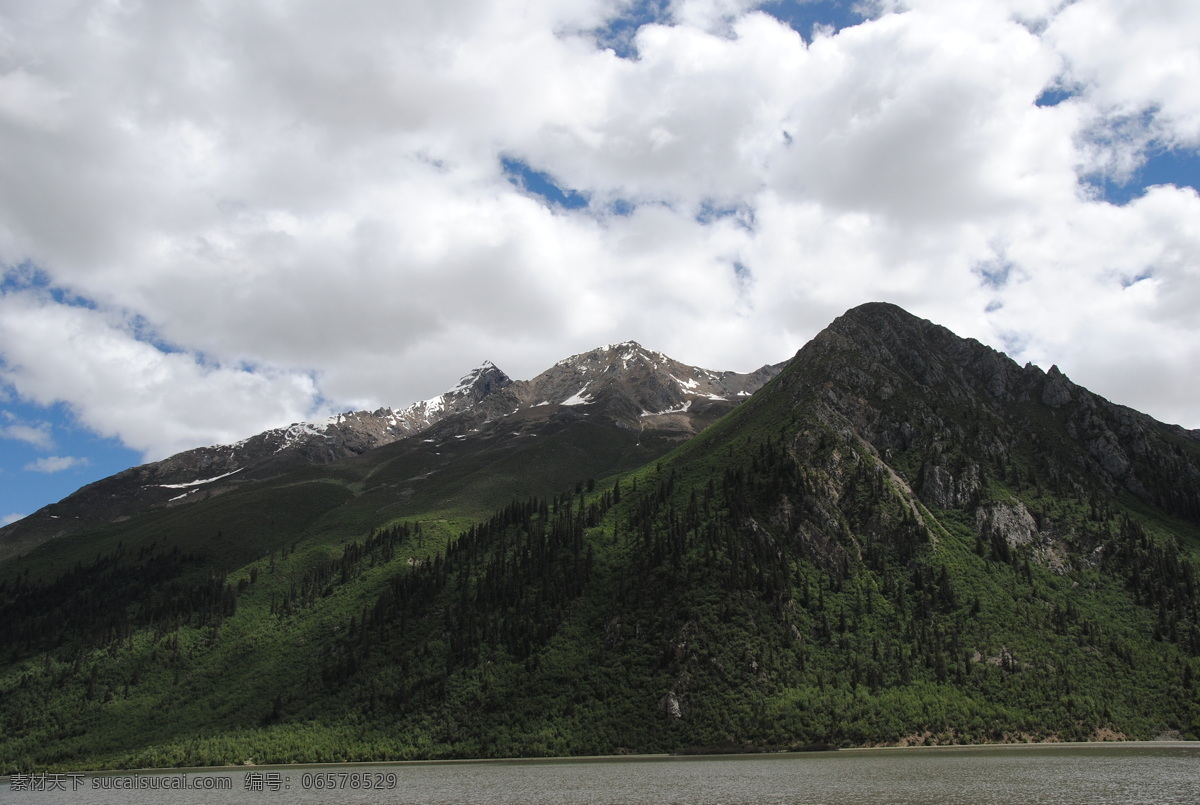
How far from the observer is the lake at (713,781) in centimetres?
6919

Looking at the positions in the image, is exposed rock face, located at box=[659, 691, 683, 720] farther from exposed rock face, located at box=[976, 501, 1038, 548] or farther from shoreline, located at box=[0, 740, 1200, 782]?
exposed rock face, located at box=[976, 501, 1038, 548]

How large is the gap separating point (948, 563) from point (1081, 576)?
30.3 metres

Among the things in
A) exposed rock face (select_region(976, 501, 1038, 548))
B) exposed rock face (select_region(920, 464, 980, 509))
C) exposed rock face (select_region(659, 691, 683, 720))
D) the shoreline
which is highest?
exposed rock face (select_region(920, 464, 980, 509))

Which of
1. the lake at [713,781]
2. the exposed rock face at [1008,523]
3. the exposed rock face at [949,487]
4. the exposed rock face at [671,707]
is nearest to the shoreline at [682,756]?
the lake at [713,781]

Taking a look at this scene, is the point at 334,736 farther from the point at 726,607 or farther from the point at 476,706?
the point at 726,607

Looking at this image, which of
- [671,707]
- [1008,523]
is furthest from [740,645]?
[1008,523]

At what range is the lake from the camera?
6919cm

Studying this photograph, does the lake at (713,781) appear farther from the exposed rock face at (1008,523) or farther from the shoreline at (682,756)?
the exposed rock face at (1008,523)

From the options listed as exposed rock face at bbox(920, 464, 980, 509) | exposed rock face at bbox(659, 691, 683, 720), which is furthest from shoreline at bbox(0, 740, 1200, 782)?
exposed rock face at bbox(920, 464, 980, 509)

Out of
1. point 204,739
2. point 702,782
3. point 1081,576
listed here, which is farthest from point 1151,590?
point 204,739

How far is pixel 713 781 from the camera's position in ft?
282

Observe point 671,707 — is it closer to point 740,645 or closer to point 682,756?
point 682,756

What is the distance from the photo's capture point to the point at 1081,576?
546 feet

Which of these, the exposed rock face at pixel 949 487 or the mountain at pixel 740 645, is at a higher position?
the exposed rock face at pixel 949 487
